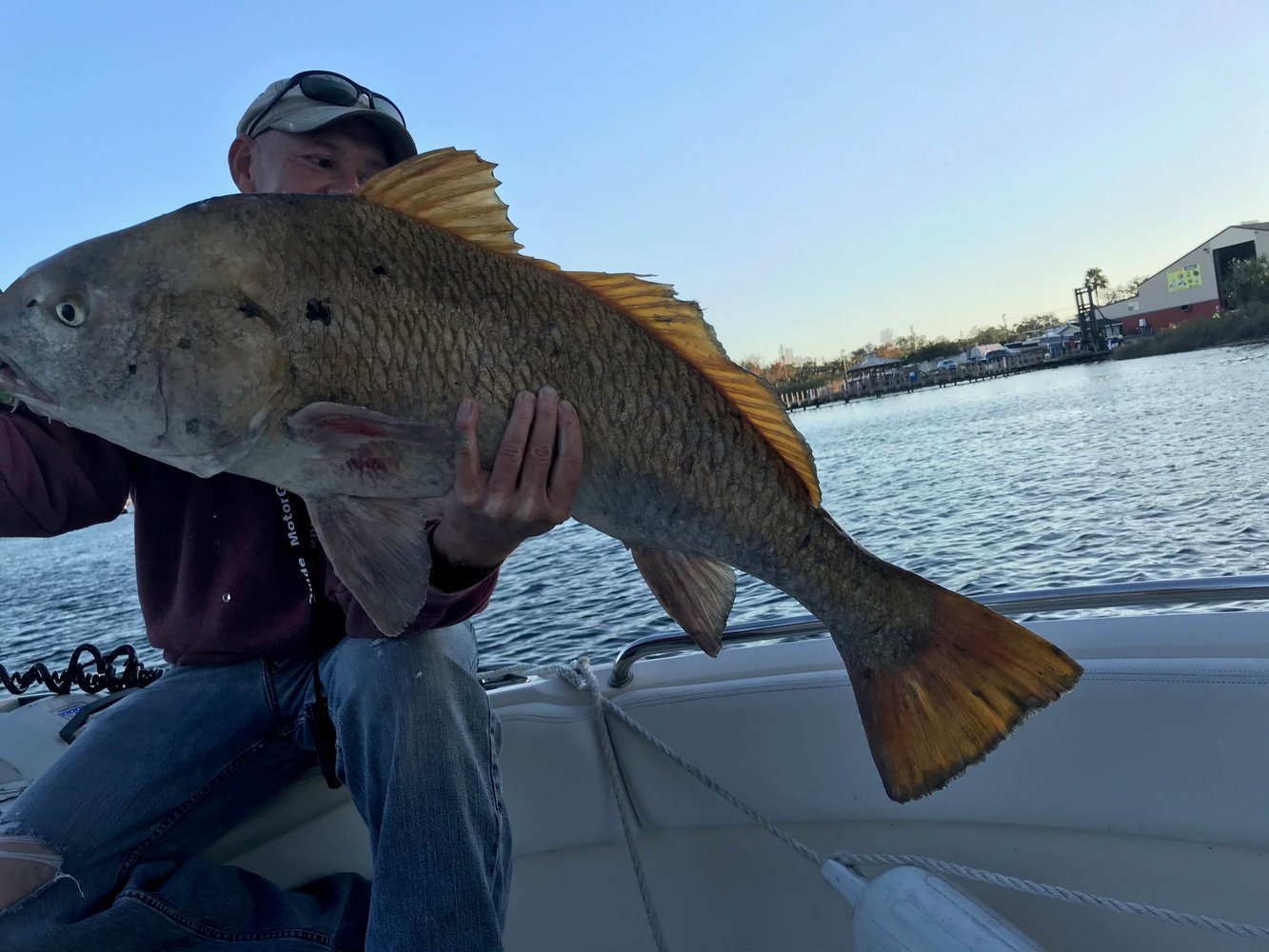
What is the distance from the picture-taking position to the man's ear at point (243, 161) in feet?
8.64

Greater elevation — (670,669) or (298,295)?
(298,295)

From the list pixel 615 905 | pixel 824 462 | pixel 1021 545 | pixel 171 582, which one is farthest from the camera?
pixel 824 462

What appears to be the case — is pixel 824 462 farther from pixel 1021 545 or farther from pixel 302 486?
pixel 302 486

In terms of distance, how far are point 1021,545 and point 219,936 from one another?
1216 centimetres

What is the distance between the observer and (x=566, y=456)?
1733 millimetres

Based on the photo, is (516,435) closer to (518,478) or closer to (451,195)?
(518,478)

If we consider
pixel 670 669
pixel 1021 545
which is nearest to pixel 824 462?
pixel 1021 545

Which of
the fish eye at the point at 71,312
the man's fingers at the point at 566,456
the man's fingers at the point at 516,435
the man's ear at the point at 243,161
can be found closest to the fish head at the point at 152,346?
the fish eye at the point at 71,312

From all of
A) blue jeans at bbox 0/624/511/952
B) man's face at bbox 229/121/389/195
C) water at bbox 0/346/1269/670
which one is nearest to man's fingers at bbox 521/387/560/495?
blue jeans at bbox 0/624/511/952

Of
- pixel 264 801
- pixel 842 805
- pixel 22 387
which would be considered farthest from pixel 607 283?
pixel 264 801

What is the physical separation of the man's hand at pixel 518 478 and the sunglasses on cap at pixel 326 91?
151cm

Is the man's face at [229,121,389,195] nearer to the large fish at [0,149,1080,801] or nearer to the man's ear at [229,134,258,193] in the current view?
the man's ear at [229,134,258,193]

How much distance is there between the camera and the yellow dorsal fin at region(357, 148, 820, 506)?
5.76 feet

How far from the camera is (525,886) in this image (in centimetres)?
278
